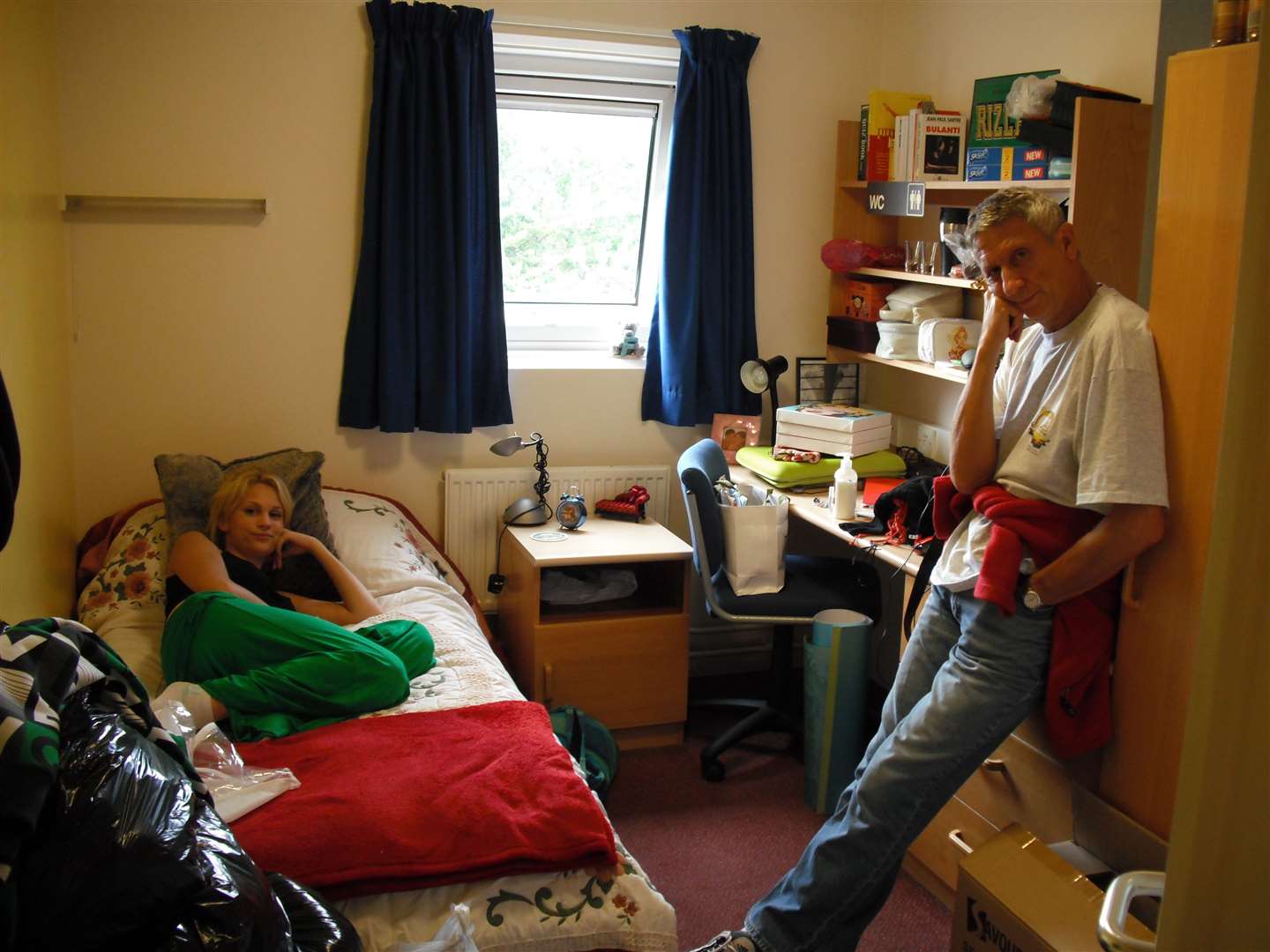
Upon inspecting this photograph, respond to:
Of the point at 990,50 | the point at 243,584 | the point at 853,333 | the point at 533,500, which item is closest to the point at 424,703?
the point at 243,584

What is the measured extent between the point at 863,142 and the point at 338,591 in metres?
2.12

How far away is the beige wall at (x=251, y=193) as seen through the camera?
10.5 feet

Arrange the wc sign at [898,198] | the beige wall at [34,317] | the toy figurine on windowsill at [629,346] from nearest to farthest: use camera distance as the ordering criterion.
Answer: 1. the beige wall at [34,317]
2. the wc sign at [898,198]
3. the toy figurine on windowsill at [629,346]

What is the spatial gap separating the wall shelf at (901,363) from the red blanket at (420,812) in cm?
123

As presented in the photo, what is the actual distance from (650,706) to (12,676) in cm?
236

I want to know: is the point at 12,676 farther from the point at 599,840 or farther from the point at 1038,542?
the point at 1038,542

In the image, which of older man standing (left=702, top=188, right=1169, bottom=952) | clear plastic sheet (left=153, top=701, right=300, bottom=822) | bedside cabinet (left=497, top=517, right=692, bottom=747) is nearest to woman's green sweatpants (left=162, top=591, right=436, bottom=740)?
clear plastic sheet (left=153, top=701, right=300, bottom=822)

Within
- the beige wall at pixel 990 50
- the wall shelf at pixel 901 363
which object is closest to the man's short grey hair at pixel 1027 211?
the wall shelf at pixel 901 363

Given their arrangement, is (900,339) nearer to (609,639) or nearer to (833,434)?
(833,434)

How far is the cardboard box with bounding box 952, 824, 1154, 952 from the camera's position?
175 cm

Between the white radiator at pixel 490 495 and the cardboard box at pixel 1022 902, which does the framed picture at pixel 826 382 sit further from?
the cardboard box at pixel 1022 902

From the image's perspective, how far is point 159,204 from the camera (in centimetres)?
325

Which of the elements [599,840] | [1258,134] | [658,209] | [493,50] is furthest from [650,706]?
[1258,134]

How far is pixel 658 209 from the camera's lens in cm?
388
